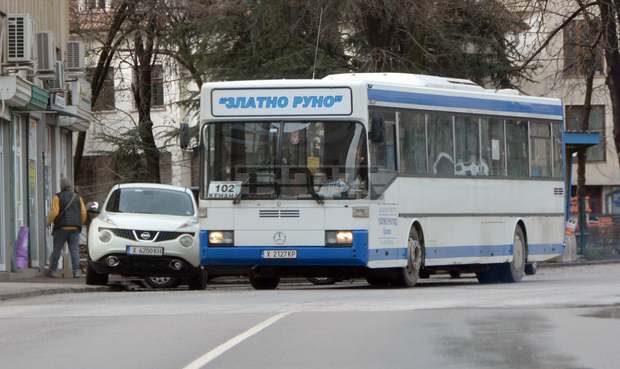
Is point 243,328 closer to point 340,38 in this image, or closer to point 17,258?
point 17,258

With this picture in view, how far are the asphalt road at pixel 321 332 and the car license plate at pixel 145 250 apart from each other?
20.4 ft

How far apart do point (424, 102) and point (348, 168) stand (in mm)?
2594

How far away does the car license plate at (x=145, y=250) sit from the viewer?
26.6m

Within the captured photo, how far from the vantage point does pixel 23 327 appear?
15.5 m

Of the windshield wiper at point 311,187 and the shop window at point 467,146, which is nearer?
the windshield wiper at point 311,187

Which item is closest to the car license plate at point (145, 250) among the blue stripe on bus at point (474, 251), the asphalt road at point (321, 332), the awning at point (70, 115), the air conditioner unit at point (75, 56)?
the blue stripe on bus at point (474, 251)

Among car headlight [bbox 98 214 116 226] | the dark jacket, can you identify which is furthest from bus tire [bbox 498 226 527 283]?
the dark jacket

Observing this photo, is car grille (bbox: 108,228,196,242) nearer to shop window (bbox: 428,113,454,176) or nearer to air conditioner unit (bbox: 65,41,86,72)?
shop window (bbox: 428,113,454,176)

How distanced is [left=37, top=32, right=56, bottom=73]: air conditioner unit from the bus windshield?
37.9 ft

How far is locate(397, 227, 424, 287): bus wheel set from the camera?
79.0ft

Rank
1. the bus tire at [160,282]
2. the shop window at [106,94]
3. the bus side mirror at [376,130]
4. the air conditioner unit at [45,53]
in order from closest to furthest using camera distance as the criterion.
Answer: the bus side mirror at [376,130], the bus tire at [160,282], the air conditioner unit at [45,53], the shop window at [106,94]

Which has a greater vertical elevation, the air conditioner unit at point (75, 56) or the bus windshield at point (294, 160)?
the air conditioner unit at point (75, 56)

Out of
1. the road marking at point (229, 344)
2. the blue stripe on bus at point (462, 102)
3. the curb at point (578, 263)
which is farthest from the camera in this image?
the curb at point (578, 263)

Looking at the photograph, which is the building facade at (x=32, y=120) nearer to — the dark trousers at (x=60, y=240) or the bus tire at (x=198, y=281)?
the dark trousers at (x=60, y=240)
